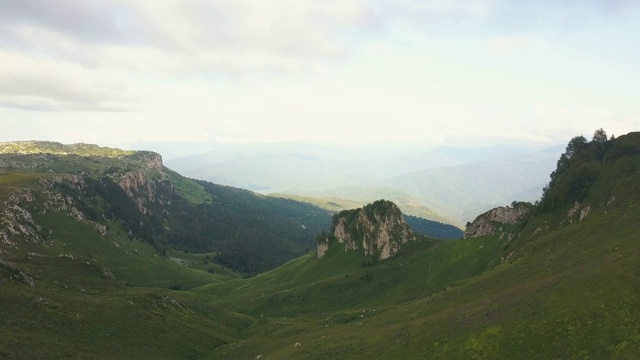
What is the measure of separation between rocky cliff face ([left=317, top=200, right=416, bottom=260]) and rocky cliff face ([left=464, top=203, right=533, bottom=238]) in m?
24.4

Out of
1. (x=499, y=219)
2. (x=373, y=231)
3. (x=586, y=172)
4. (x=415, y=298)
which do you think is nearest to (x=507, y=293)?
(x=415, y=298)

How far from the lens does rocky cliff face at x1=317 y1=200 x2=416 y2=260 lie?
6068 inches

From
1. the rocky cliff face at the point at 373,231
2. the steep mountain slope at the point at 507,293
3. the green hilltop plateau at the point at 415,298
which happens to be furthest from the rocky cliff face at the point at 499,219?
the rocky cliff face at the point at 373,231

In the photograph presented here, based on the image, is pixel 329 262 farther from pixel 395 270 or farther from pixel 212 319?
pixel 212 319

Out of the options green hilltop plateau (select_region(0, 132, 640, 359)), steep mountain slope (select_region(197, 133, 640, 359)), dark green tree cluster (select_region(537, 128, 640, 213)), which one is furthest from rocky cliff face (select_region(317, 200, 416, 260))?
dark green tree cluster (select_region(537, 128, 640, 213))

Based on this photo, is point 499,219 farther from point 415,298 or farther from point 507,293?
point 507,293

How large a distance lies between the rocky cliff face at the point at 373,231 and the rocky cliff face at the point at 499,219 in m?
24.4

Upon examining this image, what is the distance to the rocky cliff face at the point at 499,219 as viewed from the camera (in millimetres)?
125125

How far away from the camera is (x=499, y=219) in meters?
132

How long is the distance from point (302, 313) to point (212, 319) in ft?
85.6

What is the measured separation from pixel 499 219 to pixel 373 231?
4651 cm

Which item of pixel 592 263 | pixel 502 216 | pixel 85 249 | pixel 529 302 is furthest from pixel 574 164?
pixel 85 249

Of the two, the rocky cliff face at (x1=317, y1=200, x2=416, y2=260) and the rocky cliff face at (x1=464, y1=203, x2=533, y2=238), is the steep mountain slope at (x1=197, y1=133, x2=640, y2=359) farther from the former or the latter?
the rocky cliff face at (x1=317, y1=200, x2=416, y2=260)

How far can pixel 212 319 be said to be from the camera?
11494 cm
